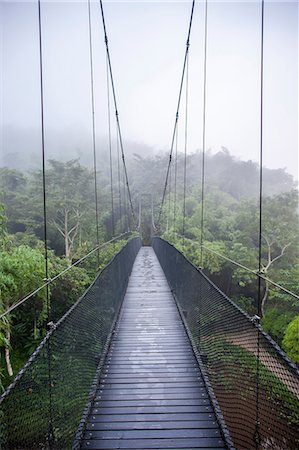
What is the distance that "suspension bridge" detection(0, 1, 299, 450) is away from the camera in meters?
1.35

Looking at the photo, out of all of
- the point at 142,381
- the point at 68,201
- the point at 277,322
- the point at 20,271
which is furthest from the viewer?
the point at 68,201

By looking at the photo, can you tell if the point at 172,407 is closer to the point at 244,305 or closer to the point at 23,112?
the point at 244,305

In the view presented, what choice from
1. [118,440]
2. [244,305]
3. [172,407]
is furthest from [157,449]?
[244,305]

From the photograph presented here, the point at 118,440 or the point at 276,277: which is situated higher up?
the point at 118,440

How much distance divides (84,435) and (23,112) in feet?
138

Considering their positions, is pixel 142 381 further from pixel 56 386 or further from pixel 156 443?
pixel 56 386

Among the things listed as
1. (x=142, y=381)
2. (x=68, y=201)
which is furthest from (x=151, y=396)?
(x=68, y=201)

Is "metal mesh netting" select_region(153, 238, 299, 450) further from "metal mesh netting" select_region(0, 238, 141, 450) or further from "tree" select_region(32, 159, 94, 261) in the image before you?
"tree" select_region(32, 159, 94, 261)

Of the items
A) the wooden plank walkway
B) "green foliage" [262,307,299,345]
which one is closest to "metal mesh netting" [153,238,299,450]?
the wooden plank walkway

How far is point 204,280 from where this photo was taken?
7.37 feet

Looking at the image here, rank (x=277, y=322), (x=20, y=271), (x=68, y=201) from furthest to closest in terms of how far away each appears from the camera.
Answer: (x=68, y=201)
(x=277, y=322)
(x=20, y=271)

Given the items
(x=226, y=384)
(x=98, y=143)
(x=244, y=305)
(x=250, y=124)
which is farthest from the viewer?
(x=98, y=143)

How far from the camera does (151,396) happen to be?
6.15 feet

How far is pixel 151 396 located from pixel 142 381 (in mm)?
170
